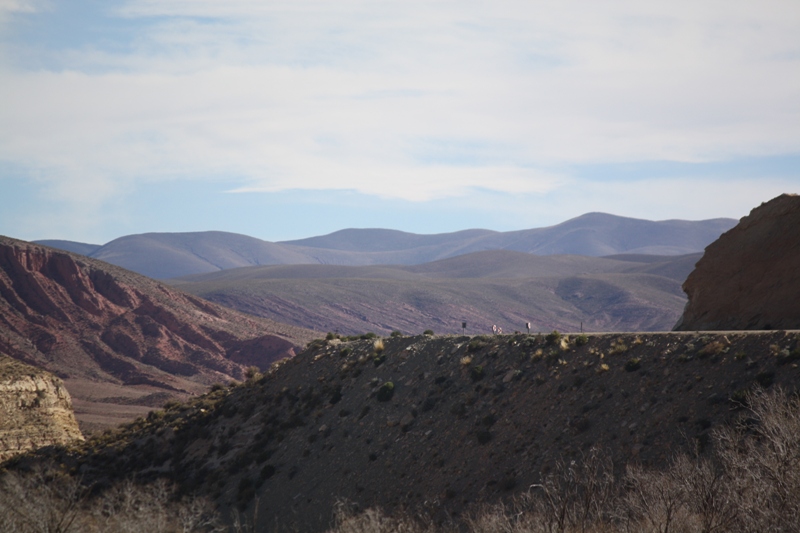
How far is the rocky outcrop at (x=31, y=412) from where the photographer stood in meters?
40.0

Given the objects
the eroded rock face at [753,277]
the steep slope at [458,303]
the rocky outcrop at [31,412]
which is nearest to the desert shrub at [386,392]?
the eroded rock face at [753,277]

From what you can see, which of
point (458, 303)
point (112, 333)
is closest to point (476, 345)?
point (112, 333)

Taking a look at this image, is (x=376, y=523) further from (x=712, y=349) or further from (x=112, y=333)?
(x=112, y=333)

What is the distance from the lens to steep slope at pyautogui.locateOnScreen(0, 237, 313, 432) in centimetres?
8544

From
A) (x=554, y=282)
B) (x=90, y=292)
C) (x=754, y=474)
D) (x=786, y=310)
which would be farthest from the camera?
(x=554, y=282)

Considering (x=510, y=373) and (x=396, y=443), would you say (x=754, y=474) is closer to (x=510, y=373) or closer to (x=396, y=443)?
(x=510, y=373)

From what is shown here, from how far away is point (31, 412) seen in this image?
42812 mm

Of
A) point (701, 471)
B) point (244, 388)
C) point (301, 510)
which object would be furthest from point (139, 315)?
point (701, 471)

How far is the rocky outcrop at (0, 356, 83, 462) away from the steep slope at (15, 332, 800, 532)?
354cm

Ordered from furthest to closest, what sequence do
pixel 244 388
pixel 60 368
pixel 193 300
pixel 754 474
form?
pixel 193 300
pixel 60 368
pixel 244 388
pixel 754 474

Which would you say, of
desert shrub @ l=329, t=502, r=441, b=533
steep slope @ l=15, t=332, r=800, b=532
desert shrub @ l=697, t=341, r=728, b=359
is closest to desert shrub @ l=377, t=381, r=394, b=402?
steep slope @ l=15, t=332, r=800, b=532

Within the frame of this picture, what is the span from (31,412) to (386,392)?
22186 mm

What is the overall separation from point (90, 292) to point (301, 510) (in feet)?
256

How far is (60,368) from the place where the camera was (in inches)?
3310
